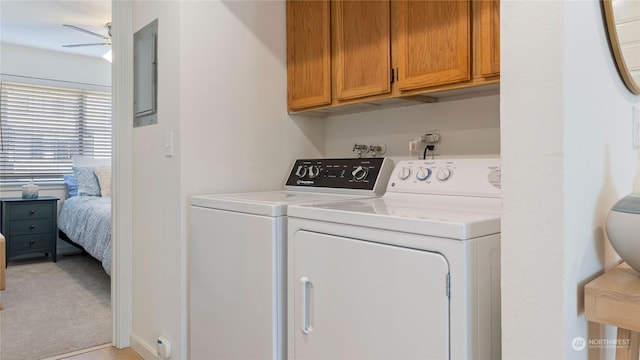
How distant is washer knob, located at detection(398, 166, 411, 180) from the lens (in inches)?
76.9

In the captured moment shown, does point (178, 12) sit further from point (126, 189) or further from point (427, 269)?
point (427, 269)

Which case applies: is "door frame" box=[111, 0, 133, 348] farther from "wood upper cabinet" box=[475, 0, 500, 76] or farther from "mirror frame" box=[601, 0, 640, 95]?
"mirror frame" box=[601, 0, 640, 95]

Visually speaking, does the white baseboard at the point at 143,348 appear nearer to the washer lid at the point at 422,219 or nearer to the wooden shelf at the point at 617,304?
the washer lid at the point at 422,219

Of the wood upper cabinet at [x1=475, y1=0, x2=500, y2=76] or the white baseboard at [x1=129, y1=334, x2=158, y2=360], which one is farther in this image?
the white baseboard at [x1=129, y1=334, x2=158, y2=360]

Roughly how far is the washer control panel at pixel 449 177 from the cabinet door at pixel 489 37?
0.36 metres

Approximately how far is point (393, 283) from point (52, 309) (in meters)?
2.97

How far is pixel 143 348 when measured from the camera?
2346 millimetres

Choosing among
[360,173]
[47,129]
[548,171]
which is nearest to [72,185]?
[47,129]

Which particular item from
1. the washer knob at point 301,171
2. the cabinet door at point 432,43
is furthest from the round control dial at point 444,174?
the washer knob at point 301,171

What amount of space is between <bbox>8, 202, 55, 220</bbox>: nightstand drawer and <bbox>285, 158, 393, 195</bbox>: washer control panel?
3.47 m

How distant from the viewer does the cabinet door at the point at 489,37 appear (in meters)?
1.62

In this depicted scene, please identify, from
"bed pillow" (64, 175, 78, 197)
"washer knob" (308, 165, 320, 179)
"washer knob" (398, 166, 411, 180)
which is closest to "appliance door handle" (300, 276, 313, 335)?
"washer knob" (398, 166, 411, 180)

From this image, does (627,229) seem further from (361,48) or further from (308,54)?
(308,54)

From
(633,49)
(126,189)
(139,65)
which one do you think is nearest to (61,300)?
(126,189)
